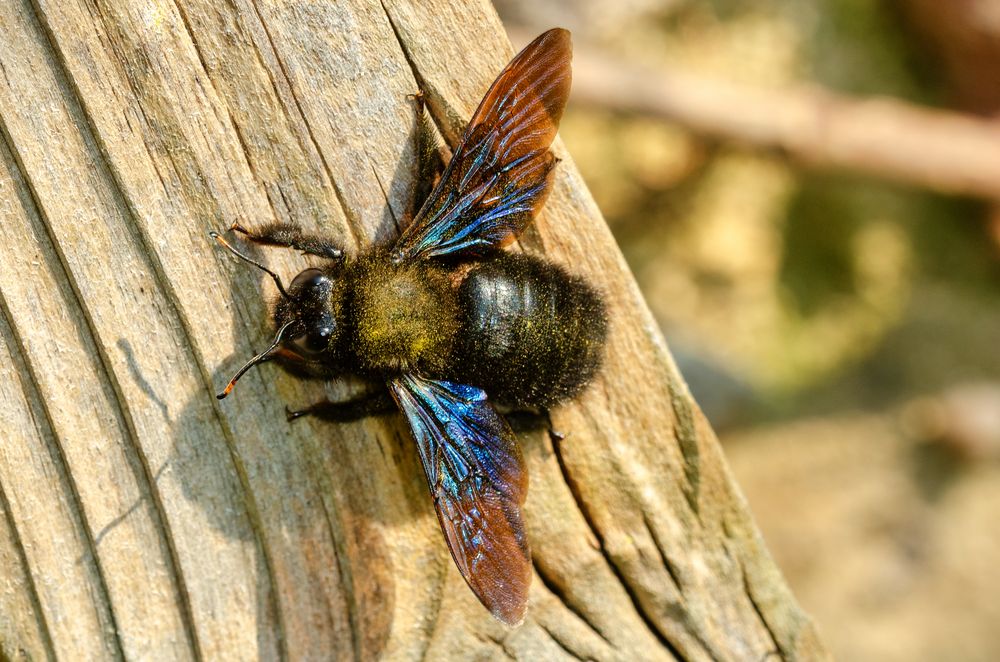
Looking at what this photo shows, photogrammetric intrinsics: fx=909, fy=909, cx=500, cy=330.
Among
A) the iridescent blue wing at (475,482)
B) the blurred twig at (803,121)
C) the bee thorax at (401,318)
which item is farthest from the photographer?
the blurred twig at (803,121)

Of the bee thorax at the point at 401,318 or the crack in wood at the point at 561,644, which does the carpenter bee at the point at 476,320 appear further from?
the crack in wood at the point at 561,644

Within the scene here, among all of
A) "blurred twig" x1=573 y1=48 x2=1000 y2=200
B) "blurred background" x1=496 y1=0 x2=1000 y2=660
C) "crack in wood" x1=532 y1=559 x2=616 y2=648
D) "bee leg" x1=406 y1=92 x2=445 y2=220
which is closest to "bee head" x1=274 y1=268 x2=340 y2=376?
"bee leg" x1=406 y1=92 x2=445 y2=220

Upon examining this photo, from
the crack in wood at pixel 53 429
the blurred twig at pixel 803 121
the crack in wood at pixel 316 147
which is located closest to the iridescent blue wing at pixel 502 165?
the crack in wood at pixel 316 147

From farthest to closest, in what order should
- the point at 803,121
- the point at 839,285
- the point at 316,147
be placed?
the point at 839,285
the point at 803,121
the point at 316,147

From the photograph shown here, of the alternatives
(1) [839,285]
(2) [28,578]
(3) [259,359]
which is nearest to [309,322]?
(3) [259,359]

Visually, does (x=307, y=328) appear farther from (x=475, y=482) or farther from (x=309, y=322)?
(x=475, y=482)

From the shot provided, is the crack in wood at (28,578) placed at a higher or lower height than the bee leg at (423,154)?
lower

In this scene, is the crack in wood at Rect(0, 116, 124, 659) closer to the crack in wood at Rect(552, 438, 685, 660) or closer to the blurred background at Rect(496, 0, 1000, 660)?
the crack in wood at Rect(552, 438, 685, 660)
